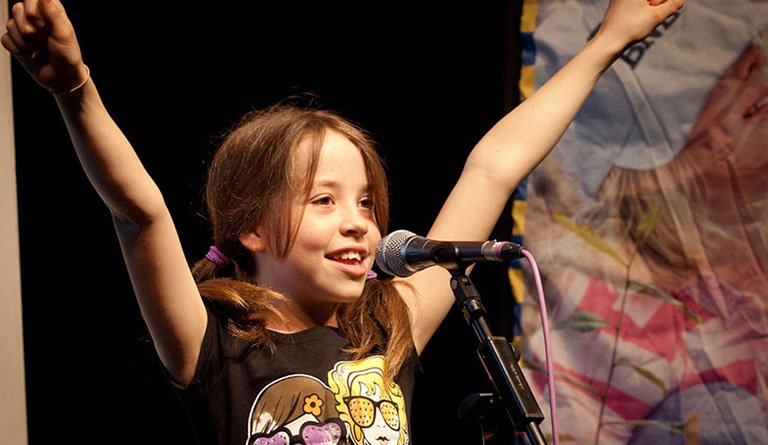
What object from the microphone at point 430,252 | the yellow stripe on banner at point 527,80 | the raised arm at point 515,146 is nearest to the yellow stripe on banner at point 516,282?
the yellow stripe on banner at point 527,80

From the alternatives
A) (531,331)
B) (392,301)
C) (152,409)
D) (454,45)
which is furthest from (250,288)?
(454,45)

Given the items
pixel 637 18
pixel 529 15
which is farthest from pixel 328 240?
pixel 529 15

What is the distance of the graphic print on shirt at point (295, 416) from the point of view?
1.23m

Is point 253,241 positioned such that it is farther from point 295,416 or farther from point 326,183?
point 295,416

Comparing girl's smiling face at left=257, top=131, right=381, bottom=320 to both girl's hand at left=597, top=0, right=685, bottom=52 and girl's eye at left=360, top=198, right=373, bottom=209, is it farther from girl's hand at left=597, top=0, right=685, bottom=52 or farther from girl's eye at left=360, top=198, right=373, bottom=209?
girl's hand at left=597, top=0, right=685, bottom=52

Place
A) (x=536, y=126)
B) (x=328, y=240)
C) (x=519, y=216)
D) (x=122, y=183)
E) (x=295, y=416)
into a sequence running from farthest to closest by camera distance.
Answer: (x=519, y=216), (x=536, y=126), (x=328, y=240), (x=295, y=416), (x=122, y=183)

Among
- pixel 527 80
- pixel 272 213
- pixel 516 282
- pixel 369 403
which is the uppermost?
pixel 527 80

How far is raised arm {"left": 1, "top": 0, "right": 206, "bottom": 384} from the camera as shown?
952 mm

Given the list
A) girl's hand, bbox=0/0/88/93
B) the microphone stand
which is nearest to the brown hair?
the microphone stand

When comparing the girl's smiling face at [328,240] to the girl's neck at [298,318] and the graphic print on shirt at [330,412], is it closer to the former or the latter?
the girl's neck at [298,318]

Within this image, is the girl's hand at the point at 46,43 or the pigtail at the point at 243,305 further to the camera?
the pigtail at the point at 243,305

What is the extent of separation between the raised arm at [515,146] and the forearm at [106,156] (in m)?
0.58

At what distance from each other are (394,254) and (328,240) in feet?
0.74

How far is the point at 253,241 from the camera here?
4.64 feet
